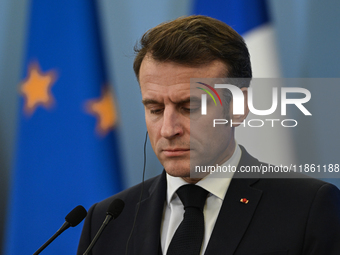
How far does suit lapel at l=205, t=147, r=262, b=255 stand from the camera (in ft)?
4.67

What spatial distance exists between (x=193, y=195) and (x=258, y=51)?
130 cm

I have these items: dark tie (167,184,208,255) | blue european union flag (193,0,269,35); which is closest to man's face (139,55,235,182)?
dark tie (167,184,208,255)

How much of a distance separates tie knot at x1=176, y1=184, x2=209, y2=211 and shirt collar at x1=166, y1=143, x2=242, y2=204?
22 millimetres

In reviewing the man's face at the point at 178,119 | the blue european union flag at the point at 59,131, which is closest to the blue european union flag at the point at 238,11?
the blue european union flag at the point at 59,131

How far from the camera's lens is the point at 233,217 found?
4.90 ft

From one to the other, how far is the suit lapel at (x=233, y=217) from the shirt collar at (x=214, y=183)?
37 mm

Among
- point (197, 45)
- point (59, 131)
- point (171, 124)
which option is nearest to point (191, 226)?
point (171, 124)

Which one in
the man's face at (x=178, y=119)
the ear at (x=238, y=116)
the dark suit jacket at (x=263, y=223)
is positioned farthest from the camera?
the ear at (x=238, y=116)

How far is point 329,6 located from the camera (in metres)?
2.44

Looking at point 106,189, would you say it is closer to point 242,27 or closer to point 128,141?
point 128,141

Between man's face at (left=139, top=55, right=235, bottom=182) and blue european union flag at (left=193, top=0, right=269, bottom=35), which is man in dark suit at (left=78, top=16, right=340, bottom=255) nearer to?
man's face at (left=139, top=55, right=235, bottom=182)

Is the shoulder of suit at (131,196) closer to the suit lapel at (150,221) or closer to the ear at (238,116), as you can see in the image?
the suit lapel at (150,221)

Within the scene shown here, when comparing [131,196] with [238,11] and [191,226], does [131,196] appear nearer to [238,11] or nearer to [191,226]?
[191,226]

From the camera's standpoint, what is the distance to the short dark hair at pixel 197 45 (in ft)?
5.05
